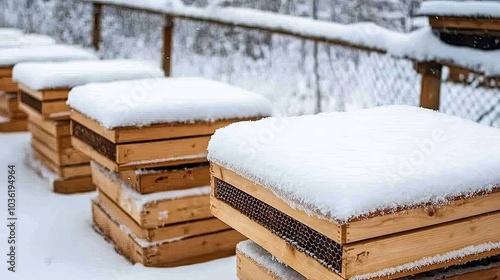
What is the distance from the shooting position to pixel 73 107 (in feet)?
15.8

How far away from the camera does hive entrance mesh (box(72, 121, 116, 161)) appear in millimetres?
4309

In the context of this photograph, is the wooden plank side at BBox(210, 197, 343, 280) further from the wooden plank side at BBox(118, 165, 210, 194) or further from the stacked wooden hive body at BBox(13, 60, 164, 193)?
the stacked wooden hive body at BBox(13, 60, 164, 193)

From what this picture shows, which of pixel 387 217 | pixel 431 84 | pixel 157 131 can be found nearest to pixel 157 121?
pixel 157 131

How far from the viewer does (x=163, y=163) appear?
4293mm

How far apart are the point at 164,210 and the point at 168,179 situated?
0.65ft

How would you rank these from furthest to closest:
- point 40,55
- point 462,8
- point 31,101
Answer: point 40,55 → point 31,101 → point 462,8

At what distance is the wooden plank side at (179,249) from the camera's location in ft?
14.1

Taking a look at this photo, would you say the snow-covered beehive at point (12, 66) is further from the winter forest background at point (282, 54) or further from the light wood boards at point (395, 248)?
the light wood boards at point (395, 248)

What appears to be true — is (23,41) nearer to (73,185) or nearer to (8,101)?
(8,101)

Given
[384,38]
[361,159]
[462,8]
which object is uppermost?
[462,8]

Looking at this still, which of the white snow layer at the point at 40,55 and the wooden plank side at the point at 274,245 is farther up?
the white snow layer at the point at 40,55

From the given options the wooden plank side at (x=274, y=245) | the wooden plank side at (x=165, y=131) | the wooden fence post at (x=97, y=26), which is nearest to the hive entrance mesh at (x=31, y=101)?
the wooden plank side at (x=165, y=131)

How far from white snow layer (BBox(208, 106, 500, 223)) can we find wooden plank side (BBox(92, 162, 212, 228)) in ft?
3.50

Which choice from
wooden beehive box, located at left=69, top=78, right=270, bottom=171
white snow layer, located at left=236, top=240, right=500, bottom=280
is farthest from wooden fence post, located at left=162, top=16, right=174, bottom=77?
white snow layer, located at left=236, top=240, right=500, bottom=280
